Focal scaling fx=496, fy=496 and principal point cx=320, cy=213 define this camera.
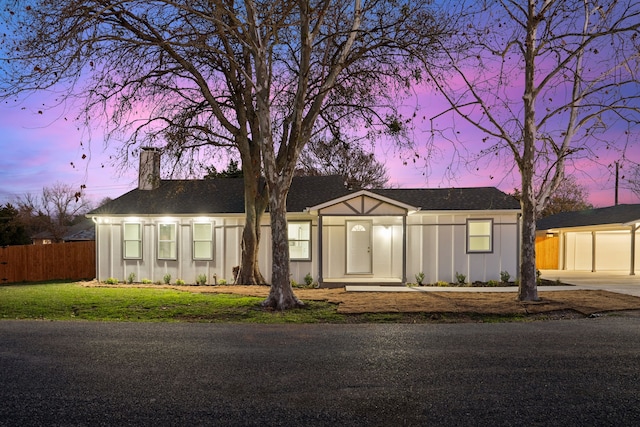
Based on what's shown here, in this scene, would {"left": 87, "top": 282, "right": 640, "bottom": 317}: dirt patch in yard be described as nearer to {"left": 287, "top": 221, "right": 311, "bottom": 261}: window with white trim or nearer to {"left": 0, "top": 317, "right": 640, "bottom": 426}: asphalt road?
{"left": 0, "top": 317, "right": 640, "bottom": 426}: asphalt road

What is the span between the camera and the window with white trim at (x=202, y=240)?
1939 centimetres

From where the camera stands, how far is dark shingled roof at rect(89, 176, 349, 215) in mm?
19625

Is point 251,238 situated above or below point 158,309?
above

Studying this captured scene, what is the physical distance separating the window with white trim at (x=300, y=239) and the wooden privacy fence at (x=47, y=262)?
36.4 feet

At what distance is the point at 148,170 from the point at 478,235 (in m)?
14.1

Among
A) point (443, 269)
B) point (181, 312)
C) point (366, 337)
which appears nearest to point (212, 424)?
point (366, 337)

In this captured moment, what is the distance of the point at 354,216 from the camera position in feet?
58.3

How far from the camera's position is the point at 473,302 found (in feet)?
41.0

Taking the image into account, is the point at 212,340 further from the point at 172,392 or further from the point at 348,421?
the point at 348,421

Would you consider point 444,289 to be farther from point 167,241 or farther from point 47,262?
point 47,262

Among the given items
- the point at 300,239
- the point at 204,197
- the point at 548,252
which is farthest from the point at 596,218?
the point at 204,197

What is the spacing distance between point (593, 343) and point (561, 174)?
7124 millimetres

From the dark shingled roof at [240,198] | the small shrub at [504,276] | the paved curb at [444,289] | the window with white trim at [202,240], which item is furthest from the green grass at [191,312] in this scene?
the small shrub at [504,276]

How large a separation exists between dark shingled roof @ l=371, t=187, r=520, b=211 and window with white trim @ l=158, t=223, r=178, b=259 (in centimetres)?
859
